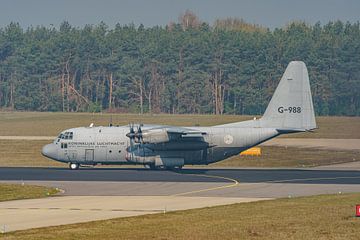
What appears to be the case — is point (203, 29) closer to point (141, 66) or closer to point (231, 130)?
point (141, 66)

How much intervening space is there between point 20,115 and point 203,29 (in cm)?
6107

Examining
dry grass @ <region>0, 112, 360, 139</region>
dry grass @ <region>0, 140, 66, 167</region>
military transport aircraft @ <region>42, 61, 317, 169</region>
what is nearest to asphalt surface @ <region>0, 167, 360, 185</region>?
military transport aircraft @ <region>42, 61, 317, 169</region>

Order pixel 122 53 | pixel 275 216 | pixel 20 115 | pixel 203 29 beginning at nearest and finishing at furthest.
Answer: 1. pixel 275 216
2. pixel 20 115
3. pixel 122 53
4. pixel 203 29

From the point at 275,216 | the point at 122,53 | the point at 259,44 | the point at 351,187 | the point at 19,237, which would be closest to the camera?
the point at 19,237

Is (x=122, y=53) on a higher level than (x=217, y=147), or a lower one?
higher

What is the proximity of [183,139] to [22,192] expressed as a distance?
17.7m

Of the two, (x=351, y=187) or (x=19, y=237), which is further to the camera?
(x=351, y=187)

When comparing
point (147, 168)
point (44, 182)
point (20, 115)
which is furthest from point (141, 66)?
point (44, 182)

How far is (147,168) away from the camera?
213ft

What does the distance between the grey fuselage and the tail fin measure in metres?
1.04

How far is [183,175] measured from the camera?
57969 millimetres

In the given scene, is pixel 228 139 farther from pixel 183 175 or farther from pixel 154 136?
pixel 183 175

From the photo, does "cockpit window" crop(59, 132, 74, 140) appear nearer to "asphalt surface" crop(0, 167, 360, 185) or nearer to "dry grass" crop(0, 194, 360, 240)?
"asphalt surface" crop(0, 167, 360, 185)

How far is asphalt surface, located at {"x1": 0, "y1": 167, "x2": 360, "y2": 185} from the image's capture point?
5419 centimetres
